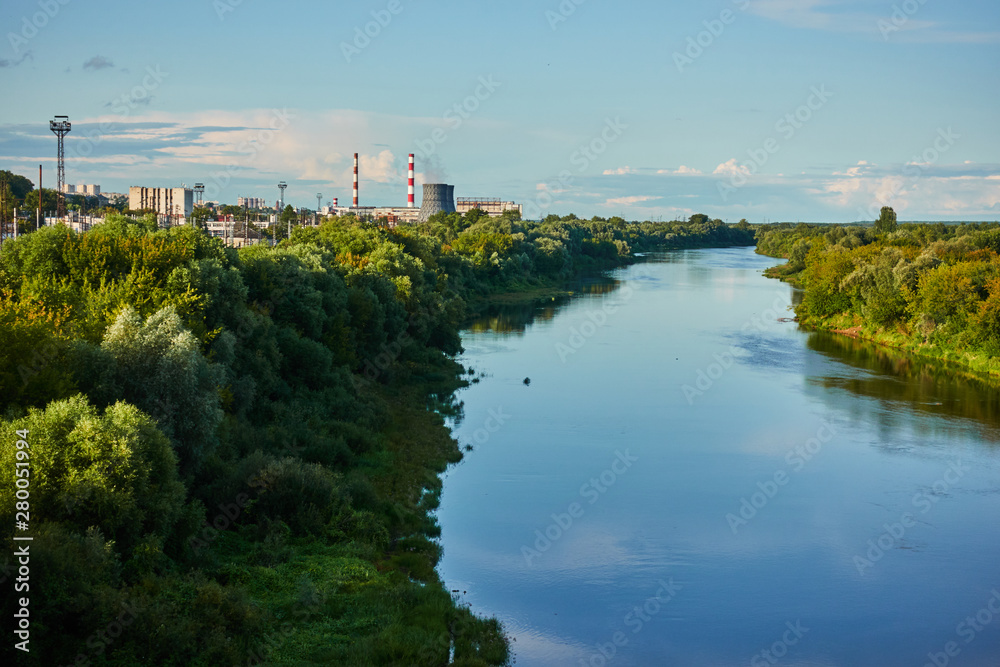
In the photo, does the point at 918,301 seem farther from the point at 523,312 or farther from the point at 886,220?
the point at 886,220

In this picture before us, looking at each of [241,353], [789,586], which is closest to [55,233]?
[241,353]

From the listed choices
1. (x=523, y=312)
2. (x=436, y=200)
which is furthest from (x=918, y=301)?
(x=436, y=200)

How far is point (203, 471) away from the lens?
1750 cm

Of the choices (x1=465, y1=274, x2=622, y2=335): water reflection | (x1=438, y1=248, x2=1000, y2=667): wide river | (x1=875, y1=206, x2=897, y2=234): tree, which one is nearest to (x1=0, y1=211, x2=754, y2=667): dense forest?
(x1=438, y1=248, x2=1000, y2=667): wide river

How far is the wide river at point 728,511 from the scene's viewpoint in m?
15.6

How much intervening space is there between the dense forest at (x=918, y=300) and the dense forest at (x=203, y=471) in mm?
27134

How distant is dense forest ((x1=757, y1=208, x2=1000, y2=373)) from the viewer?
4241 centimetres

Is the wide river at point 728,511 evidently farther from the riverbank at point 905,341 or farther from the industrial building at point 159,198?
the industrial building at point 159,198

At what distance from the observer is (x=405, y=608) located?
48.5 feet

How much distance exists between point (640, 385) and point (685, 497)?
14.0 m

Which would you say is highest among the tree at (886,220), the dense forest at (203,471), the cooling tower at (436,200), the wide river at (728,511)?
the cooling tower at (436,200)

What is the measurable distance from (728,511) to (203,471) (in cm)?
1252

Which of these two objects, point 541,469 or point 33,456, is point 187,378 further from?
point 541,469

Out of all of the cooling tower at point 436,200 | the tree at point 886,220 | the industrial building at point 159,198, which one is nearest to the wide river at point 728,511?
the tree at point 886,220
